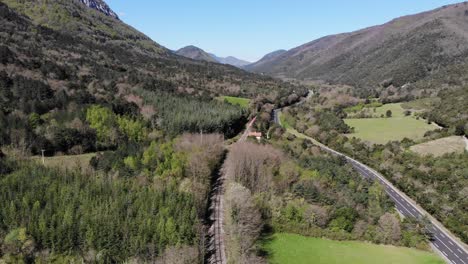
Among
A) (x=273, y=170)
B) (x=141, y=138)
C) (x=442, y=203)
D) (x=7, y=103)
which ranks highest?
(x=7, y=103)

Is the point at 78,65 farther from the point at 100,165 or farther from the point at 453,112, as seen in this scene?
the point at 453,112

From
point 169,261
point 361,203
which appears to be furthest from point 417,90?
point 169,261

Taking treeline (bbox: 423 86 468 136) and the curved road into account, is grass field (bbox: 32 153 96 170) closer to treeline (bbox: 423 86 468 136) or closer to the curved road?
the curved road

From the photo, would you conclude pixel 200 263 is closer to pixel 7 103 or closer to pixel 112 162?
pixel 112 162

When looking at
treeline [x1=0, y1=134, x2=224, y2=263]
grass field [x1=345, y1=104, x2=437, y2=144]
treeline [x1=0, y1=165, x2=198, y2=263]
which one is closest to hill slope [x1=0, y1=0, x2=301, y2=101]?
treeline [x1=0, y1=134, x2=224, y2=263]

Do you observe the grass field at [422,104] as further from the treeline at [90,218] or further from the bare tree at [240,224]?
the treeline at [90,218]

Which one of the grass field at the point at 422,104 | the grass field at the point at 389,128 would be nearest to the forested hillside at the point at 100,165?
the grass field at the point at 389,128
